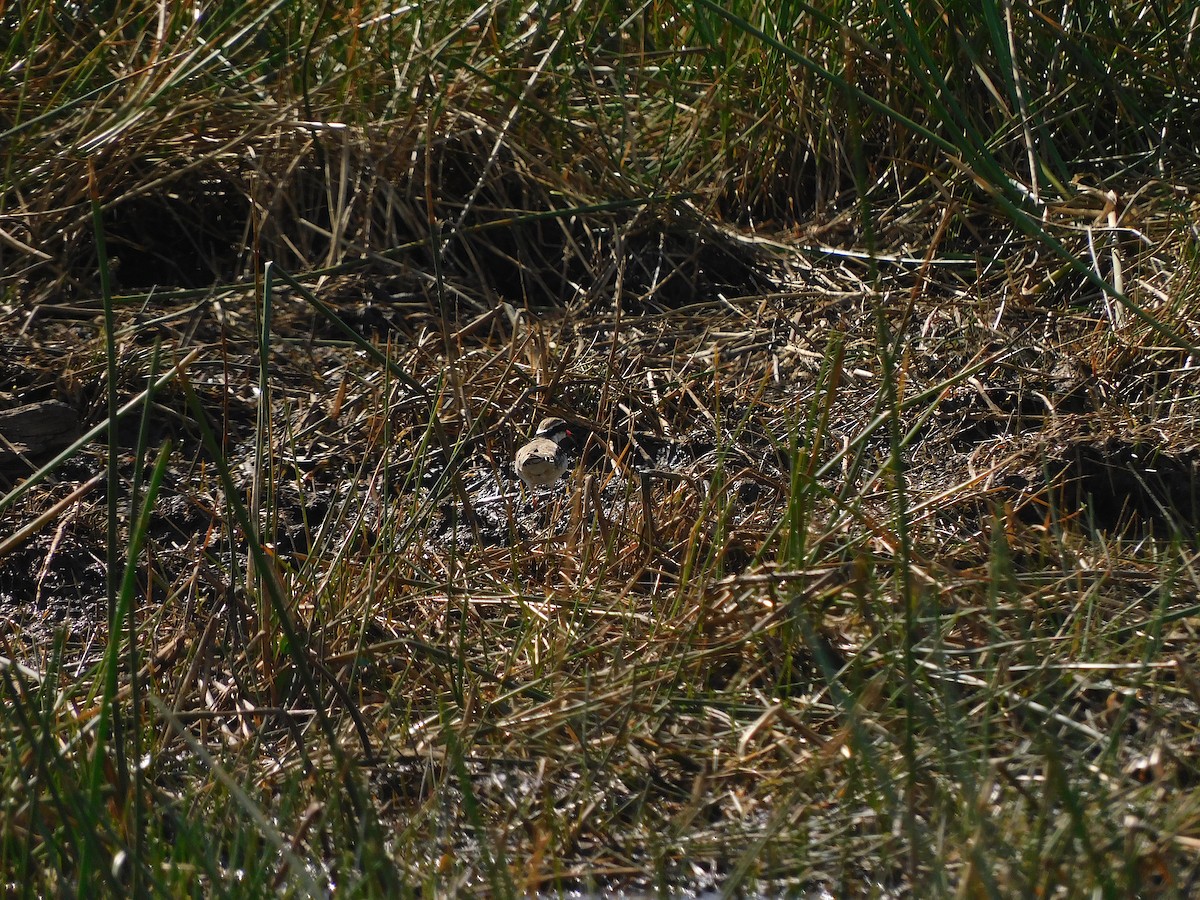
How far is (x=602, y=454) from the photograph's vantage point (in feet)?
8.28

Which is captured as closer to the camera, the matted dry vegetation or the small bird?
the matted dry vegetation

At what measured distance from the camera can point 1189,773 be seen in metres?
1.48

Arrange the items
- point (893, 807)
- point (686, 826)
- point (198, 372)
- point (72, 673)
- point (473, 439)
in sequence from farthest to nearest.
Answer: point (198, 372)
point (473, 439)
point (72, 673)
point (686, 826)
point (893, 807)

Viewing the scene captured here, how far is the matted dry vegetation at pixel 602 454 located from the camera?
1438 millimetres

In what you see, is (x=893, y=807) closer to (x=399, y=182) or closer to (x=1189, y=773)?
(x=1189, y=773)

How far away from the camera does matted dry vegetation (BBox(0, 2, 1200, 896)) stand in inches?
56.6

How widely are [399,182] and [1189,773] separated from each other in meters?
2.12

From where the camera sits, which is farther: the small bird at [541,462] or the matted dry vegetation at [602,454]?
the small bird at [541,462]

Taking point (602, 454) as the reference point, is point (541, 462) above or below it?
above

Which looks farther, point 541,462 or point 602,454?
point 602,454

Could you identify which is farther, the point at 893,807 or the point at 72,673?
the point at 72,673

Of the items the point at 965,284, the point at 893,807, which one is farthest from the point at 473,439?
the point at 893,807

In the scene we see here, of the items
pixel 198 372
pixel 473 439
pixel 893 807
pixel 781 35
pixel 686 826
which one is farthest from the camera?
pixel 781 35

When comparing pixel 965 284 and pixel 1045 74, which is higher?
pixel 1045 74
